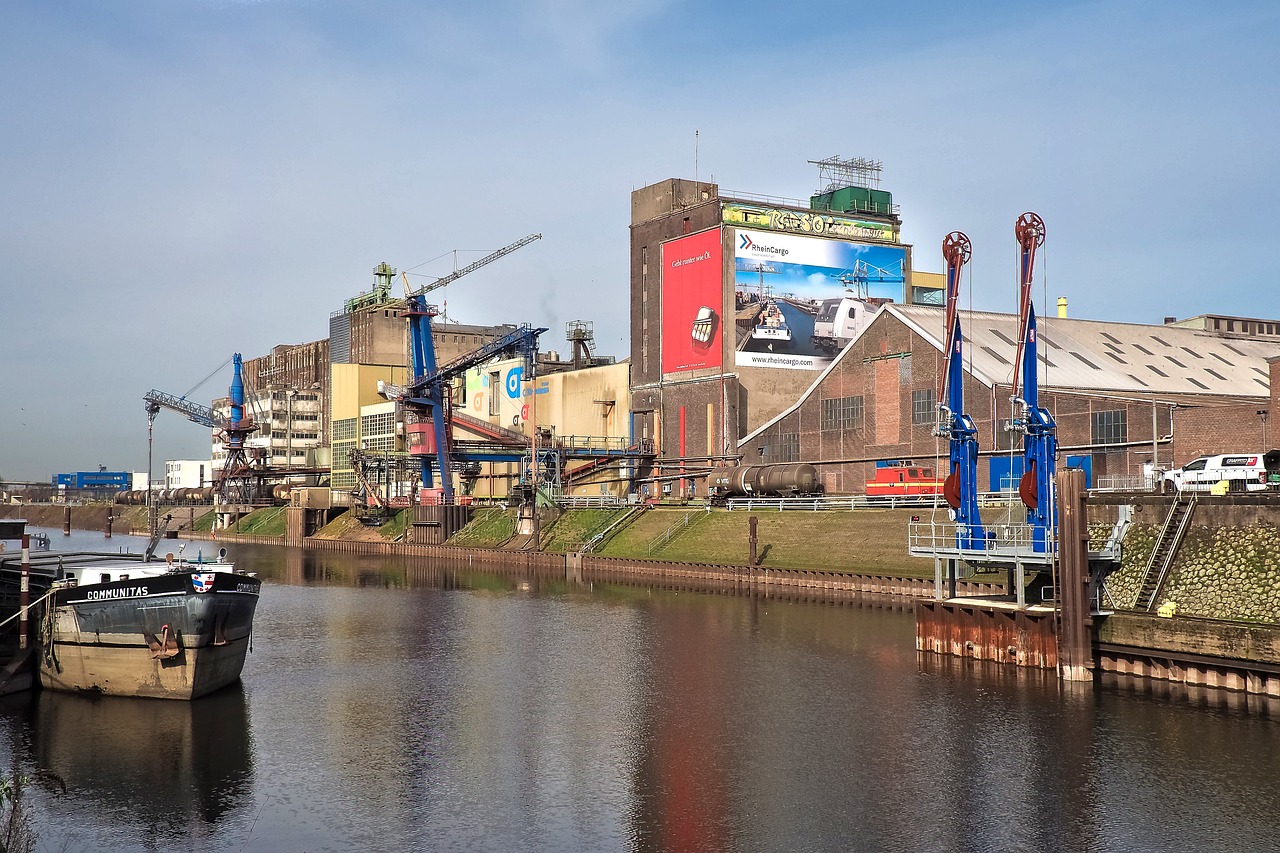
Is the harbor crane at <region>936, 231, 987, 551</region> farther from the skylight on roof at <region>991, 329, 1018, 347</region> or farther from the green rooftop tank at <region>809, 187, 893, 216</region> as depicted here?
the green rooftop tank at <region>809, 187, 893, 216</region>

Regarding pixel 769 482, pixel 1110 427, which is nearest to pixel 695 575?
pixel 769 482

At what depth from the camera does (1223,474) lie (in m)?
55.7

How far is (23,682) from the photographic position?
140 feet

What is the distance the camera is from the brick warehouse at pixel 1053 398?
71250 millimetres

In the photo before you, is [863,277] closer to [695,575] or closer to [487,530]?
[487,530]

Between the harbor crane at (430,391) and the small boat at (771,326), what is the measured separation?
94.1 feet

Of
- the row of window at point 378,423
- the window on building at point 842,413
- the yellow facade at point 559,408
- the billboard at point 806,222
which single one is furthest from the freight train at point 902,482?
the row of window at point 378,423

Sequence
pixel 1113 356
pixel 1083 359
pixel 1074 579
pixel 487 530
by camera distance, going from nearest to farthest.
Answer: pixel 1074 579 < pixel 1083 359 < pixel 1113 356 < pixel 487 530

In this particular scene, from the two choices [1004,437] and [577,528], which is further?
[577,528]

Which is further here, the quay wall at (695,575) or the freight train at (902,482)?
the freight train at (902,482)

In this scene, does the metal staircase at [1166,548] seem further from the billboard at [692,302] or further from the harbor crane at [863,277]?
the harbor crane at [863,277]

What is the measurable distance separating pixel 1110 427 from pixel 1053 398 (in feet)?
18.9

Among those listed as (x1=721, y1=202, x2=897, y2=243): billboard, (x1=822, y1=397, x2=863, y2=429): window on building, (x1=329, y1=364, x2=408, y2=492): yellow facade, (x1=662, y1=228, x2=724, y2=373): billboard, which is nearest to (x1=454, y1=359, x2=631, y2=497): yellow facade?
(x1=662, y1=228, x2=724, y2=373): billboard

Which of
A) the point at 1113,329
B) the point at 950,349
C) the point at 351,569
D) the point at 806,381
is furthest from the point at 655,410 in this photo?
the point at 950,349
